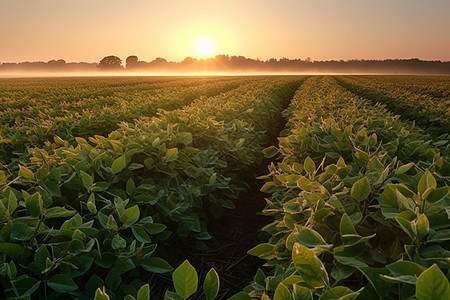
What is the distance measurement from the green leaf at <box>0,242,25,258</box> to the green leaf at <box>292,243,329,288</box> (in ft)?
4.38

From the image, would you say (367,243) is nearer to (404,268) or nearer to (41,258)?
(404,268)

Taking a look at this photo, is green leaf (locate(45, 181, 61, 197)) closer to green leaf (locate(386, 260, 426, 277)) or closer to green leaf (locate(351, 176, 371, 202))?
green leaf (locate(351, 176, 371, 202))

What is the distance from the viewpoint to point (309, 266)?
1.04 meters

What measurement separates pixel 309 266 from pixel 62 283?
3.96 ft

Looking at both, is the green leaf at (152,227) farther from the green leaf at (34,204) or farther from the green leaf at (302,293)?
Answer: the green leaf at (302,293)

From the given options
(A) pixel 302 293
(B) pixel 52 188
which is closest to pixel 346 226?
(A) pixel 302 293

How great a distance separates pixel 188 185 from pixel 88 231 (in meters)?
1.49

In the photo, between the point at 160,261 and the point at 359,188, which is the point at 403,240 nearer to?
the point at 359,188

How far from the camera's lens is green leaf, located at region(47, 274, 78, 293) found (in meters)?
1.63

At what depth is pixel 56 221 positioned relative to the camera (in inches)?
88.7

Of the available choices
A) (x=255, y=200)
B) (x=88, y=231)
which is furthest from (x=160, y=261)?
(x=255, y=200)

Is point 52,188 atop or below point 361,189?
below

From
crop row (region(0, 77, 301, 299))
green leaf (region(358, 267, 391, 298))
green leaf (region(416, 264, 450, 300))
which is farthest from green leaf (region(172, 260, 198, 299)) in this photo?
crop row (region(0, 77, 301, 299))

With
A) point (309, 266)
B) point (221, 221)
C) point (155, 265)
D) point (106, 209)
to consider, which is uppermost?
point (309, 266)
